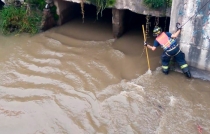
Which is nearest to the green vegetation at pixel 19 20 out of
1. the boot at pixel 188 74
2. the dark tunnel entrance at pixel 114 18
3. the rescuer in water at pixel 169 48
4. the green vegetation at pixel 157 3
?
the dark tunnel entrance at pixel 114 18

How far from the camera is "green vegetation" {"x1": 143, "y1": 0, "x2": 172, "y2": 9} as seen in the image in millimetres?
7703

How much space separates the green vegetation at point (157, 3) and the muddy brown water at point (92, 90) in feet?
4.80

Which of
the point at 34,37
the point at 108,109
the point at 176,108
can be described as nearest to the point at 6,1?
the point at 34,37

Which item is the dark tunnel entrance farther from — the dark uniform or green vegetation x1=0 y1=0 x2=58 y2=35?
the dark uniform

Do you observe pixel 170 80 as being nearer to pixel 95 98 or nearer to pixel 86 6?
pixel 95 98

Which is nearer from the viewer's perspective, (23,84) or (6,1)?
(23,84)

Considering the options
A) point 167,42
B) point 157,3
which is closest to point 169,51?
point 167,42

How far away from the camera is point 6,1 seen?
10359 millimetres

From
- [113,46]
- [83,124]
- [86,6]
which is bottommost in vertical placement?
[83,124]

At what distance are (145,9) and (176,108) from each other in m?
2.81

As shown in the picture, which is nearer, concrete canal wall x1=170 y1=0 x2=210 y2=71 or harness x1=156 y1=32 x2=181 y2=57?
concrete canal wall x1=170 y1=0 x2=210 y2=71

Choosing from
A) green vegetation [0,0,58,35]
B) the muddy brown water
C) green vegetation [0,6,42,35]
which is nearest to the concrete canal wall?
the muddy brown water

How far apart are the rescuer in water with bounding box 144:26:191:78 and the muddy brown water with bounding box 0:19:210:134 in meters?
0.34

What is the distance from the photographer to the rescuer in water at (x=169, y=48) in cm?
732
